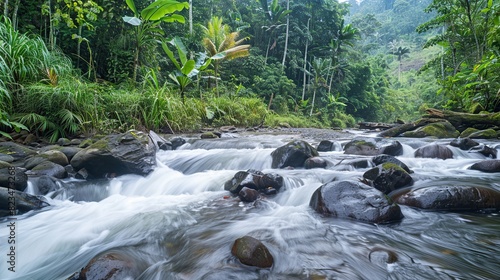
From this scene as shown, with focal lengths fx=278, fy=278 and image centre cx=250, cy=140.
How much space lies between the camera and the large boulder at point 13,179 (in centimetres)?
353

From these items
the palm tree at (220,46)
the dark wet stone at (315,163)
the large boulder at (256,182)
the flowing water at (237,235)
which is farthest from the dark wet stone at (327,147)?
the palm tree at (220,46)

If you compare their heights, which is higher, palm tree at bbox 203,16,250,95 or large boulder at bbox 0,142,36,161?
palm tree at bbox 203,16,250,95

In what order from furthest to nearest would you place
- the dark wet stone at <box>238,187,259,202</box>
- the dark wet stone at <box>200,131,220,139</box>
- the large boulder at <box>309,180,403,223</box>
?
1. the dark wet stone at <box>200,131,220,139</box>
2. the dark wet stone at <box>238,187,259,202</box>
3. the large boulder at <box>309,180,403,223</box>

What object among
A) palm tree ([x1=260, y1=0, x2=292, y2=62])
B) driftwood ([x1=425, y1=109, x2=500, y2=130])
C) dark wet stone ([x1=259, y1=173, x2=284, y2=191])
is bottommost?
dark wet stone ([x1=259, y1=173, x2=284, y2=191])

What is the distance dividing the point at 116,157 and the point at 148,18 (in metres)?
7.30

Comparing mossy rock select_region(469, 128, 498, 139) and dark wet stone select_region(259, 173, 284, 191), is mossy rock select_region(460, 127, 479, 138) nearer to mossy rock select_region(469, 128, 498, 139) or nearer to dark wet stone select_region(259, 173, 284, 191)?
mossy rock select_region(469, 128, 498, 139)

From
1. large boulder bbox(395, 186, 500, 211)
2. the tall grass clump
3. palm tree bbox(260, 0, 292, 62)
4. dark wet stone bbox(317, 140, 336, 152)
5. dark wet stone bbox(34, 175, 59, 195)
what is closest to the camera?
large boulder bbox(395, 186, 500, 211)

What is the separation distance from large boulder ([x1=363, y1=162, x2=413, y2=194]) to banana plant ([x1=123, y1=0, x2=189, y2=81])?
29.9 ft

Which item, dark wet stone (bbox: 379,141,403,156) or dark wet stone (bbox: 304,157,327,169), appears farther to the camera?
dark wet stone (bbox: 379,141,403,156)

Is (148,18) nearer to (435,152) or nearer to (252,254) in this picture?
(435,152)

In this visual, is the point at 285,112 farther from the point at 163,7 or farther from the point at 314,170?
the point at 314,170

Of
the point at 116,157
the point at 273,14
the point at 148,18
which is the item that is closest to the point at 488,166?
the point at 116,157

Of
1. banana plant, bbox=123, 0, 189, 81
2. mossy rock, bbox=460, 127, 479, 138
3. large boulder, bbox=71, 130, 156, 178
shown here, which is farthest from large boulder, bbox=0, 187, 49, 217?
mossy rock, bbox=460, 127, 479, 138

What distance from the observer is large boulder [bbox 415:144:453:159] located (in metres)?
5.52
